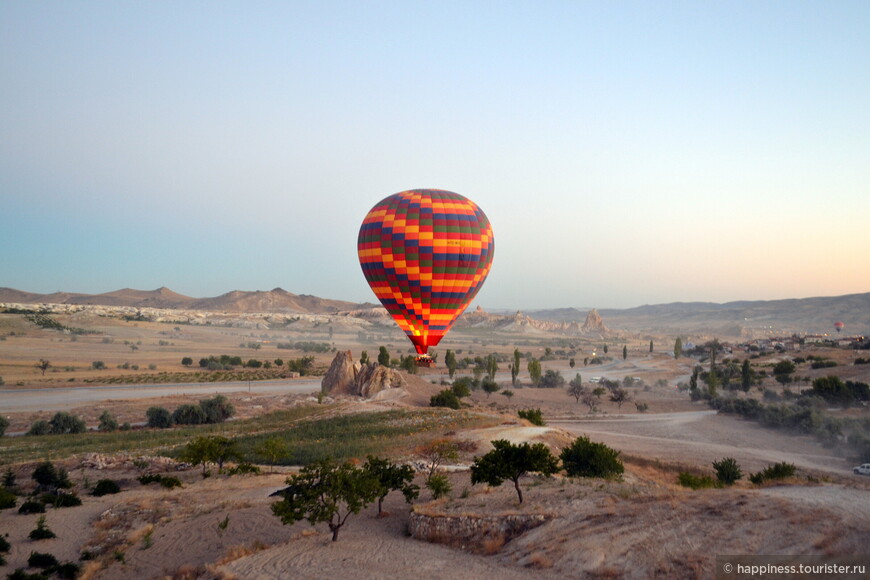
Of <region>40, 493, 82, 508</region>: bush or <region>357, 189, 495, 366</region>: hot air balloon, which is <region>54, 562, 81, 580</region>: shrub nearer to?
<region>40, 493, 82, 508</region>: bush

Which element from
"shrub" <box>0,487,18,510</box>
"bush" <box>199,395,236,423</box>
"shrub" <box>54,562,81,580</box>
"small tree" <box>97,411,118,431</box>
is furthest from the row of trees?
"bush" <box>199,395,236,423</box>

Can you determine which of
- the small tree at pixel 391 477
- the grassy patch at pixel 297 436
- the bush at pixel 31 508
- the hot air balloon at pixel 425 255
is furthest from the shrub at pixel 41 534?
the hot air balloon at pixel 425 255

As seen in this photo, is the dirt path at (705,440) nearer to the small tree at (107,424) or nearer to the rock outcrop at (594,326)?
the small tree at (107,424)

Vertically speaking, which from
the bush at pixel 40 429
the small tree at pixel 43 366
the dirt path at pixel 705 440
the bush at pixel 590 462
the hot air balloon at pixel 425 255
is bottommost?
the dirt path at pixel 705 440

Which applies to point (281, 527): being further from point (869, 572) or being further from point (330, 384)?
point (330, 384)

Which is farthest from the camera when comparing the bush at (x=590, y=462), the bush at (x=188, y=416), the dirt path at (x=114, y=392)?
the dirt path at (x=114, y=392)

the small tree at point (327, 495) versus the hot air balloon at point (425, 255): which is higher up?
the hot air balloon at point (425, 255)

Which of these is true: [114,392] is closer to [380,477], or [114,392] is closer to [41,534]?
[41,534]

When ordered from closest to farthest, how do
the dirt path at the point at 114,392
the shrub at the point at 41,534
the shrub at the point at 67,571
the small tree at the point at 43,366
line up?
the shrub at the point at 67,571, the shrub at the point at 41,534, the dirt path at the point at 114,392, the small tree at the point at 43,366
